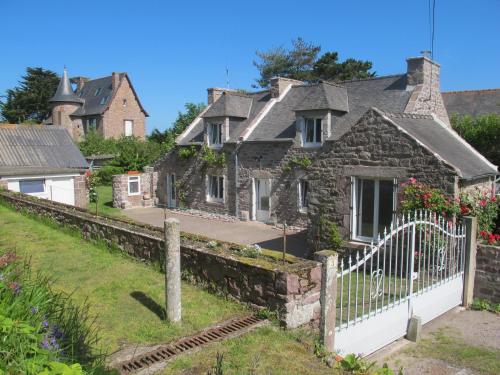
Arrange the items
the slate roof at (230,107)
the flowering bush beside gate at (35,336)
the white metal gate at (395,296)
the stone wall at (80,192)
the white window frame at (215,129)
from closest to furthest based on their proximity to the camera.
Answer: the flowering bush beside gate at (35,336) → the white metal gate at (395,296) → the stone wall at (80,192) → the slate roof at (230,107) → the white window frame at (215,129)

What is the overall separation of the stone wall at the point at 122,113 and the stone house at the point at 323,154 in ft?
67.3

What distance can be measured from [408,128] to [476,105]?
797 inches

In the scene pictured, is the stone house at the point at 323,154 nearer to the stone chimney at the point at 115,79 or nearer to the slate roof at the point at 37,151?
the slate roof at the point at 37,151

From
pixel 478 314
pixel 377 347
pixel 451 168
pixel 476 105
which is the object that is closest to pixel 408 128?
pixel 451 168

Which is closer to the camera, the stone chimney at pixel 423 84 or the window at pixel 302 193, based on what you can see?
the stone chimney at pixel 423 84

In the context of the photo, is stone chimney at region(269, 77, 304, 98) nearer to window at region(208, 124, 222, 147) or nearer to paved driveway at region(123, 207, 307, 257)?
window at region(208, 124, 222, 147)

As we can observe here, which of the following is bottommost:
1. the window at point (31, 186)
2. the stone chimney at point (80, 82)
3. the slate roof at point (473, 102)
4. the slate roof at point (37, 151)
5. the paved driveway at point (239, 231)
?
the paved driveway at point (239, 231)

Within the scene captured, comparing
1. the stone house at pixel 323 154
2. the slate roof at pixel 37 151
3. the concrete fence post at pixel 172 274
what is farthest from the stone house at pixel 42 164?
the concrete fence post at pixel 172 274

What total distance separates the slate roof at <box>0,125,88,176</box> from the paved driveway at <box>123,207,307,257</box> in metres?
4.13

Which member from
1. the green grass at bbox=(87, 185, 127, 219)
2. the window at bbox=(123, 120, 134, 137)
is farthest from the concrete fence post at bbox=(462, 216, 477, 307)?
the window at bbox=(123, 120, 134, 137)

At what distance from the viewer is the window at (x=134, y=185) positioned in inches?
976

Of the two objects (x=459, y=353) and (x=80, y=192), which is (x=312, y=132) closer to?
(x=80, y=192)

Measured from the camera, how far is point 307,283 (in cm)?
570

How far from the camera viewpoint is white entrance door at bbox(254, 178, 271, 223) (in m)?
19.9
